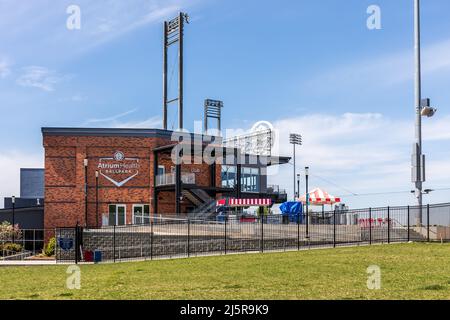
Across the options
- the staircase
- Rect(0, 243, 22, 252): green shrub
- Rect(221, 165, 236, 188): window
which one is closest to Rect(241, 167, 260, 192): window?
Rect(221, 165, 236, 188): window

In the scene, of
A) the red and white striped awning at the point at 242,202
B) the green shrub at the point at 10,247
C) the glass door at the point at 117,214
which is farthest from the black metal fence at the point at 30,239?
the red and white striped awning at the point at 242,202

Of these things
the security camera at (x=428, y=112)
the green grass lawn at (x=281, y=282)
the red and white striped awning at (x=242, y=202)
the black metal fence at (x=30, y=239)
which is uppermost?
the security camera at (x=428, y=112)

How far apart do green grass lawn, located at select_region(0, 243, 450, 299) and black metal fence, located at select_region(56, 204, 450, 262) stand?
8.20 meters

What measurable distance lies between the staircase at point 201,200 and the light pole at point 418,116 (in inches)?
944

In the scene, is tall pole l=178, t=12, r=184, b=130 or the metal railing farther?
tall pole l=178, t=12, r=184, b=130

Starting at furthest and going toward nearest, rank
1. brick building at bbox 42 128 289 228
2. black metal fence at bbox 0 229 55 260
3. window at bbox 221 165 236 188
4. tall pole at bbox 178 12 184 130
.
→ tall pole at bbox 178 12 184 130
window at bbox 221 165 236 188
brick building at bbox 42 128 289 228
black metal fence at bbox 0 229 55 260

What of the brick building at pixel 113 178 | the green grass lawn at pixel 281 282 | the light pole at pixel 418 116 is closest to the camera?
the green grass lawn at pixel 281 282

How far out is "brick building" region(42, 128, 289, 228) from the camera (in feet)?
164

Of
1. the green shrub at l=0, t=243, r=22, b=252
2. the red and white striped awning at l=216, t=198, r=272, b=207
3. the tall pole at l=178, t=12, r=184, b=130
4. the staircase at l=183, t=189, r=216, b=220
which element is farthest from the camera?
the tall pole at l=178, t=12, r=184, b=130

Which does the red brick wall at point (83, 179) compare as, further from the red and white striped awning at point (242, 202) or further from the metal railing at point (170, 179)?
the red and white striped awning at point (242, 202)

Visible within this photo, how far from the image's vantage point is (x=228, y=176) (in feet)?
188

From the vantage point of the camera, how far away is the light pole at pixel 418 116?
26266mm

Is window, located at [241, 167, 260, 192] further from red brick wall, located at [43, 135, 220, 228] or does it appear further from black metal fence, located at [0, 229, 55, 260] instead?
black metal fence, located at [0, 229, 55, 260]

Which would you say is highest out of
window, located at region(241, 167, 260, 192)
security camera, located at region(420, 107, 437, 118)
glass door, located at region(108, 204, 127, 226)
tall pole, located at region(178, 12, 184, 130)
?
tall pole, located at region(178, 12, 184, 130)
